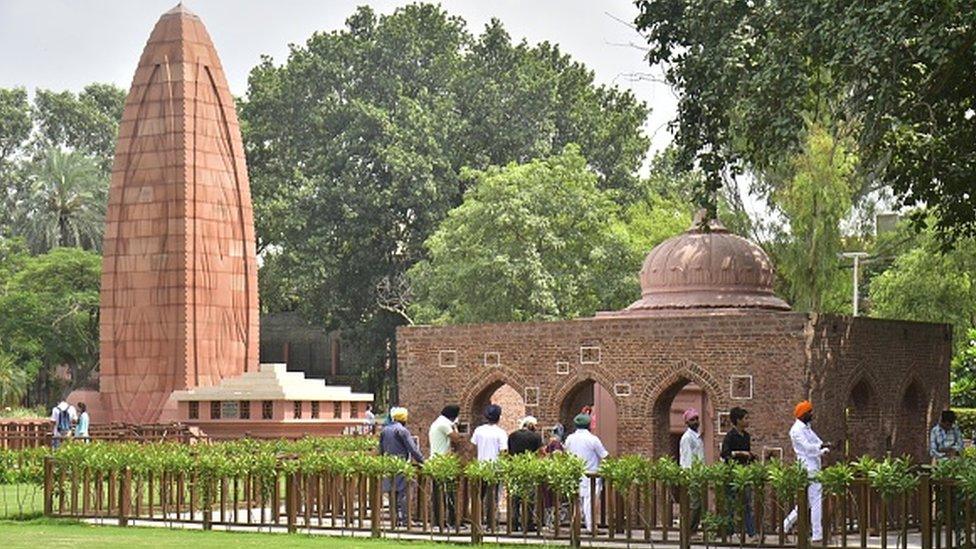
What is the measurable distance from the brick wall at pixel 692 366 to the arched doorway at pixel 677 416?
42 millimetres

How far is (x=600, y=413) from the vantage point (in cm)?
2677

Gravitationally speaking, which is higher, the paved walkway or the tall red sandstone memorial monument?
the tall red sandstone memorial monument

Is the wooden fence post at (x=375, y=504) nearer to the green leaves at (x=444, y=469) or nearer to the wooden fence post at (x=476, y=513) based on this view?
the green leaves at (x=444, y=469)

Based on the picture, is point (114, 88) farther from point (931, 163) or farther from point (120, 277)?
point (931, 163)

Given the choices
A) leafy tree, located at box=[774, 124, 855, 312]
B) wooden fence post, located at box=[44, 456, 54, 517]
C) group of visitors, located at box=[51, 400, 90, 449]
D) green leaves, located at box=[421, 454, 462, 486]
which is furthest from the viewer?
leafy tree, located at box=[774, 124, 855, 312]

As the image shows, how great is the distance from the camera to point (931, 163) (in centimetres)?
2314

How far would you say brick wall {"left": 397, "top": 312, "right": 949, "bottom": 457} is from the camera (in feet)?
78.1

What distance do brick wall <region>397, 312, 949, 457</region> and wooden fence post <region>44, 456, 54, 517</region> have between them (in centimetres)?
614

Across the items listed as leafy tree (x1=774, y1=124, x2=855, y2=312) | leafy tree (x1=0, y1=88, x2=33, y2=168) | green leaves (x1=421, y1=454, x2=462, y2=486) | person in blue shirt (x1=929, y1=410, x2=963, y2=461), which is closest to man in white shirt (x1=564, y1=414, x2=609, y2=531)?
green leaves (x1=421, y1=454, x2=462, y2=486)

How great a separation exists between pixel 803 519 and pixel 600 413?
8720 mm

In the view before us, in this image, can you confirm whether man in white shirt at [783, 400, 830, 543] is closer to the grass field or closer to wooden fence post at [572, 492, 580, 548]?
wooden fence post at [572, 492, 580, 548]

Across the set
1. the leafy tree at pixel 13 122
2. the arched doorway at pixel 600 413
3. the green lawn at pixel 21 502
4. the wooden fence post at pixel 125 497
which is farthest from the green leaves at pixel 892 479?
the leafy tree at pixel 13 122

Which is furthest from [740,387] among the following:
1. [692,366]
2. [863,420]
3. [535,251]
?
[535,251]

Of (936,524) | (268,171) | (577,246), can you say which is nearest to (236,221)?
(577,246)
